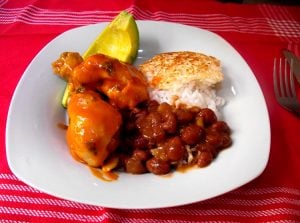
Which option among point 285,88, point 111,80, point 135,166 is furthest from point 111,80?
point 285,88

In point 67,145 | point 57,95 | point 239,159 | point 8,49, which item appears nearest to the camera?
point 239,159

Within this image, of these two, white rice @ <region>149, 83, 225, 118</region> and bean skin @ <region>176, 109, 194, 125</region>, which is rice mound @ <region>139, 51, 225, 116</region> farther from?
bean skin @ <region>176, 109, 194, 125</region>

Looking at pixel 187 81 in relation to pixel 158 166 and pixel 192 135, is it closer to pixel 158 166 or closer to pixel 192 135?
pixel 192 135

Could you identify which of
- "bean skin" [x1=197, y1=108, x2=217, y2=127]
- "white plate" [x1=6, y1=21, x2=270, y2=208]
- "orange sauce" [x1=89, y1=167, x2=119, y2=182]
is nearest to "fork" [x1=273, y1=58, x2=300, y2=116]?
"white plate" [x1=6, y1=21, x2=270, y2=208]

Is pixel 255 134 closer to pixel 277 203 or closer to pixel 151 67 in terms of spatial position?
pixel 277 203

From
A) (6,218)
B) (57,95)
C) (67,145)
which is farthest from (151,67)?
(6,218)
